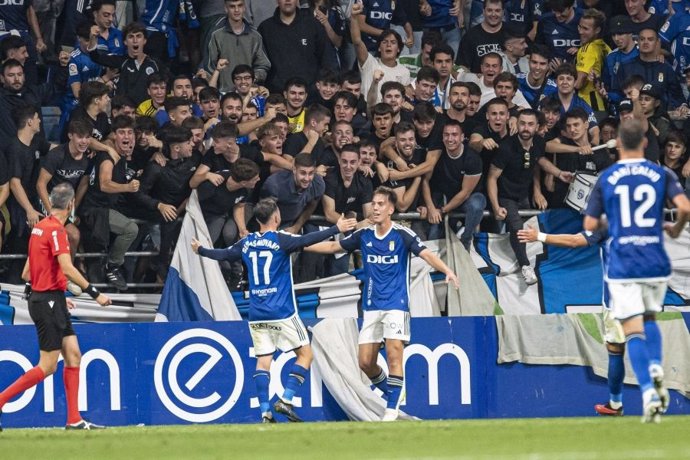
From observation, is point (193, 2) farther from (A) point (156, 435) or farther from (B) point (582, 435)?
(B) point (582, 435)

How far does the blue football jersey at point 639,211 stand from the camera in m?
9.49

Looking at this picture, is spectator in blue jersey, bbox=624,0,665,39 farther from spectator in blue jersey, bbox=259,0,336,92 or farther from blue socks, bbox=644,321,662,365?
blue socks, bbox=644,321,662,365

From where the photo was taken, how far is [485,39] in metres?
18.0

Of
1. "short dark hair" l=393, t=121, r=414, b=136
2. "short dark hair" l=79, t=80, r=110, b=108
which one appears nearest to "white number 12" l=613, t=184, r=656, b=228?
"short dark hair" l=393, t=121, r=414, b=136

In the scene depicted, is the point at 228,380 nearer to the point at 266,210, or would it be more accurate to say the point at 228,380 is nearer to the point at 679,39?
the point at 266,210

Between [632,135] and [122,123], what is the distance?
281 inches

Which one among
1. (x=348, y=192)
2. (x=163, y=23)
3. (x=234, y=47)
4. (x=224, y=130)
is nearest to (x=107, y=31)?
(x=163, y=23)

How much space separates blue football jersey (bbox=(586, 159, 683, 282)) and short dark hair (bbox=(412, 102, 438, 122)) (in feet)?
20.1

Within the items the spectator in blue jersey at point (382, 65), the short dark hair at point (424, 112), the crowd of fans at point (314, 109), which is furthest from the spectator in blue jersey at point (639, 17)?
the short dark hair at point (424, 112)

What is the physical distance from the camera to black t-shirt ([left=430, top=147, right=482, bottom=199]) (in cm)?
1509

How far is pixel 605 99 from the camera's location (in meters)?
17.4

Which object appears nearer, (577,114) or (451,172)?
(451,172)

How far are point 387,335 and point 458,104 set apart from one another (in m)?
4.06

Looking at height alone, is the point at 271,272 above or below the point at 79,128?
below
